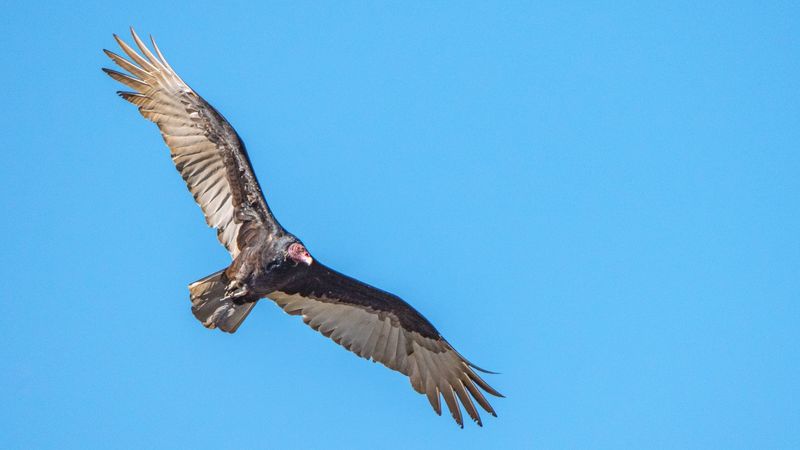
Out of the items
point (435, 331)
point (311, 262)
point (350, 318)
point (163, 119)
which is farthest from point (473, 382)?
point (163, 119)

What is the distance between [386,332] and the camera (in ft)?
38.9

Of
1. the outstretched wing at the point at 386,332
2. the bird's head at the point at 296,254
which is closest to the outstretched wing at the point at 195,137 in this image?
the bird's head at the point at 296,254

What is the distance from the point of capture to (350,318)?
38.8ft

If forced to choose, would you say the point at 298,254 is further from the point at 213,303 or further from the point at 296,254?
the point at 213,303

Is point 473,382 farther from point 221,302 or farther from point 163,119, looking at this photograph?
point 163,119

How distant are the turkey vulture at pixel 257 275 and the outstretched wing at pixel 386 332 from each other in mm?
12

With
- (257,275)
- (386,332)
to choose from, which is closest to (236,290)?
(257,275)

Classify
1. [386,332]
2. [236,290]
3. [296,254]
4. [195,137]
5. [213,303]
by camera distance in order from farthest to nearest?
[386,332] → [195,137] → [213,303] → [236,290] → [296,254]

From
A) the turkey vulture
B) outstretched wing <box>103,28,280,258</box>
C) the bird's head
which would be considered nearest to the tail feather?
the turkey vulture

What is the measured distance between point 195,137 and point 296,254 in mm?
1821

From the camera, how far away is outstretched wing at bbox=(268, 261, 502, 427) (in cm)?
1143

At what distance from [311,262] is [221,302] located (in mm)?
1094

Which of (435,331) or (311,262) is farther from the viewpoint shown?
(435,331)

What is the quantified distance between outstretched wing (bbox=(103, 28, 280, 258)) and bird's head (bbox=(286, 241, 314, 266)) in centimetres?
71
